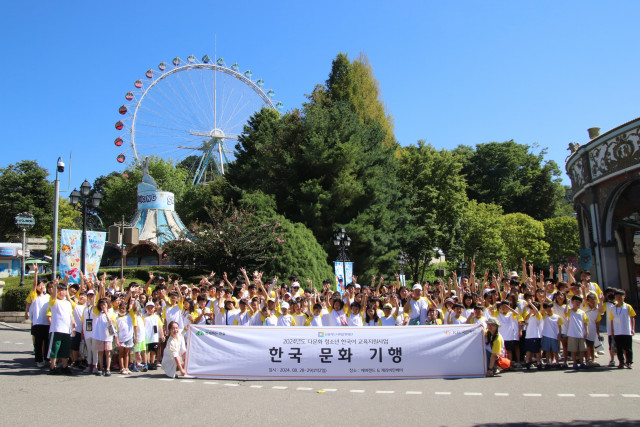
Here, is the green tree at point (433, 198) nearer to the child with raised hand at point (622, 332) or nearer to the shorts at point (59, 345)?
the child with raised hand at point (622, 332)

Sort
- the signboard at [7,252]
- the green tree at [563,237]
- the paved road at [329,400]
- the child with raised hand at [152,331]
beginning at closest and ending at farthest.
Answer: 1. the paved road at [329,400]
2. the child with raised hand at [152,331]
3. the signboard at [7,252]
4. the green tree at [563,237]

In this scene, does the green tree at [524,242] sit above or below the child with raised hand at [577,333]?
above

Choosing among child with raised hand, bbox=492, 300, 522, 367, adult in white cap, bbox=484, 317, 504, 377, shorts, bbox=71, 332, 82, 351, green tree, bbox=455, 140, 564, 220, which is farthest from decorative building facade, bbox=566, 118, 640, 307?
green tree, bbox=455, 140, 564, 220

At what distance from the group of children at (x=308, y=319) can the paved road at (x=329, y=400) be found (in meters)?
0.58

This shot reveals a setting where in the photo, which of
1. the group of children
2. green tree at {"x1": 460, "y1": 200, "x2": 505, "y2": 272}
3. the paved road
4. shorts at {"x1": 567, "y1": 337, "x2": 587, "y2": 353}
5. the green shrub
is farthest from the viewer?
green tree at {"x1": 460, "y1": 200, "x2": 505, "y2": 272}

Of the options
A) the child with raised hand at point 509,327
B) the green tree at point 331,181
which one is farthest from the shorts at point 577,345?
the green tree at point 331,181

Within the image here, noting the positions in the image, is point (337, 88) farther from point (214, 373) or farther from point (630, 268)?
point (214, 373)

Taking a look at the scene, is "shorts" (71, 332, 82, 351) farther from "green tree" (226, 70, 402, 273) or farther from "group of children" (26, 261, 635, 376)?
"green tree" (226, 70, 402, 273)

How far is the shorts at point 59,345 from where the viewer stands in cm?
986

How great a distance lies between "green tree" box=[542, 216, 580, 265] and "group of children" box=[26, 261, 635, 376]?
4278cm

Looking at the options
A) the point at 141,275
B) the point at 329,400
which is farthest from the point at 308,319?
the point at 141,275

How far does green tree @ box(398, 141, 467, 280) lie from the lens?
40.5 meters

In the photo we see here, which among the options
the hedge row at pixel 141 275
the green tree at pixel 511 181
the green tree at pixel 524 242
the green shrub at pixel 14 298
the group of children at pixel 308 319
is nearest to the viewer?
the group of children at pixel 308 319

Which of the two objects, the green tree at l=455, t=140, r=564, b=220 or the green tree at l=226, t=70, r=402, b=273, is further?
the green tree at l=455, t=140, r=564, b=220
